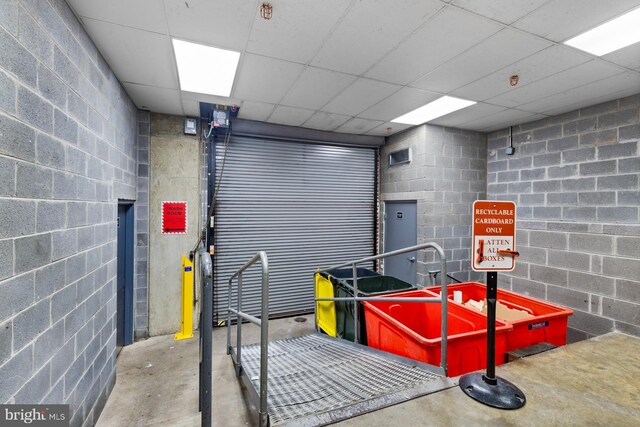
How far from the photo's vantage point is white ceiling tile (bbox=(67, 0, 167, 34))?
6.00 ft

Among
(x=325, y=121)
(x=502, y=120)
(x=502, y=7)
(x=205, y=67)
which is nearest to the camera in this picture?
(x=502, y=7)

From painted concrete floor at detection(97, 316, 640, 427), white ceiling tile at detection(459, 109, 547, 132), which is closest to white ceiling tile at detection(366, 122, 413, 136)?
white ceiling tile at detection(459, 109, 547, 132)

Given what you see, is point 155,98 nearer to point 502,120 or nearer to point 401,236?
point 401,236

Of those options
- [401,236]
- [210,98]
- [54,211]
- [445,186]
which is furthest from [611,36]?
[54,211]

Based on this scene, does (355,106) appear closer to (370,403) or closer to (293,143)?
(293,143)

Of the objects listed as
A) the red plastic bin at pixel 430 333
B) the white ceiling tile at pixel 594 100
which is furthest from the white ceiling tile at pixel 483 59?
the red plastic bin at pixel 430 333

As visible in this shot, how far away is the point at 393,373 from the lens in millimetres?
2025

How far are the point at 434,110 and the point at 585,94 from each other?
5.18ft

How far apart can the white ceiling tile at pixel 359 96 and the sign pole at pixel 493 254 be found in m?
1.98

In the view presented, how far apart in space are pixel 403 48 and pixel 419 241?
9.86 feet

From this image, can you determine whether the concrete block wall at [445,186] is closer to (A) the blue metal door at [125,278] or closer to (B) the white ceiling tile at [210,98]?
(B) the white ceiling tile at [210,98]

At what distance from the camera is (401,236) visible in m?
4.98

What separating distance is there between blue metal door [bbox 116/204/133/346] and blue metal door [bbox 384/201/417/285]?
163 inches

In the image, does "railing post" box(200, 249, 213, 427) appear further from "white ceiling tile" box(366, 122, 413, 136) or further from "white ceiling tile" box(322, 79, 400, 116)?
"white ceiling tile" box(366, 122, 413, 136)
